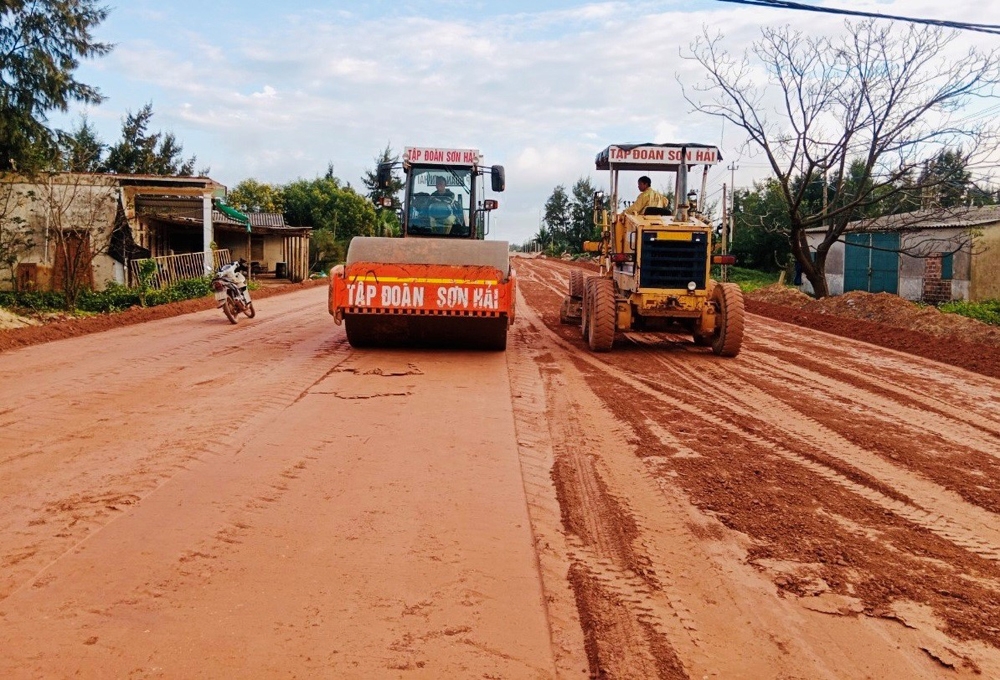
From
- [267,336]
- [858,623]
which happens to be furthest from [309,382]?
[858,623]

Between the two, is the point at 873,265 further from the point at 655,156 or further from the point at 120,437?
the point at 120,437

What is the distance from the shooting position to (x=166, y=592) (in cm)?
372

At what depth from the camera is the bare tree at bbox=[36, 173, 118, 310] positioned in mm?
22547

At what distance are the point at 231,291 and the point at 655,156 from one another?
801 cm

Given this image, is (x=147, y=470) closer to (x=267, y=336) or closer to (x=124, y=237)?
(x=267, y=336)

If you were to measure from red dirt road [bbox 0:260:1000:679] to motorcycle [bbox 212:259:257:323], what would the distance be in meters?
6.07

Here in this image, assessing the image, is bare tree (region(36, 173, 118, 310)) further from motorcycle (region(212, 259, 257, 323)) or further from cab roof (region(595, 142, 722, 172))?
cab roof (region(595, 142, 722, 172))

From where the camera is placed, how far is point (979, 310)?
68.4 ft

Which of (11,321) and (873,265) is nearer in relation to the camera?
(11,321)

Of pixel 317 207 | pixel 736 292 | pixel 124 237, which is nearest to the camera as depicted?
pixel 736 292

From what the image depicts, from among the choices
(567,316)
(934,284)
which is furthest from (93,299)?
(934,284)

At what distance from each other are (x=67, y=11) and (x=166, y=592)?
24921 mm

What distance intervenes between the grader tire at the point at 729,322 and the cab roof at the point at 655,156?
210cm

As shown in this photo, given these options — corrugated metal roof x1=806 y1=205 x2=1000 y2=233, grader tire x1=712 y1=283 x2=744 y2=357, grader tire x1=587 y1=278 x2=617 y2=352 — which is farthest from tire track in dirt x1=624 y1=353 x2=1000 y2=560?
corrugated metal roof x1=806 y1=205 x2=1000 y2=233
